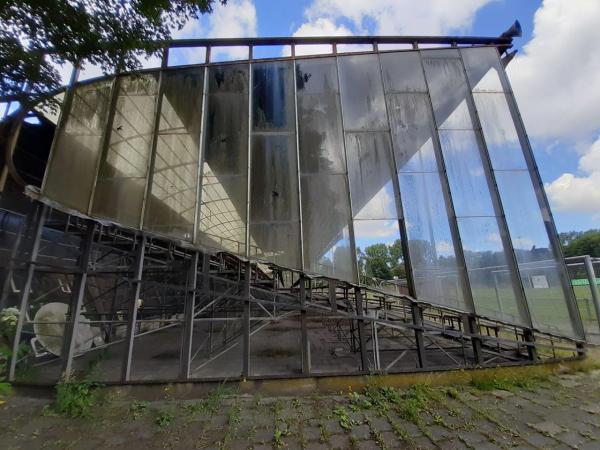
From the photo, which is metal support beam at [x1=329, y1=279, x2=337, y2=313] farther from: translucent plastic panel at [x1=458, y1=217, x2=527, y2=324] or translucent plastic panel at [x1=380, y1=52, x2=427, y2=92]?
translucent plastic panel at [x1=380, y1=52, x2=427, y2=92]

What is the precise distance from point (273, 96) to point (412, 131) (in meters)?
3.52

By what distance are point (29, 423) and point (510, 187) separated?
996cm

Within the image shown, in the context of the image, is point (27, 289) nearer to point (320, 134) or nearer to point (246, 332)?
point (246, 332)

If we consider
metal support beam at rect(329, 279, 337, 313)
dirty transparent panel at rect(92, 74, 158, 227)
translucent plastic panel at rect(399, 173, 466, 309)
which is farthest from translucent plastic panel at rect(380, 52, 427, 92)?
dirty transparent panel at rect(92, 74, 158, 227)

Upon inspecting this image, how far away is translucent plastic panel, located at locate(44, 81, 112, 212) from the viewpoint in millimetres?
5523

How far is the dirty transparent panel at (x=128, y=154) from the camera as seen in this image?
18.9 feet

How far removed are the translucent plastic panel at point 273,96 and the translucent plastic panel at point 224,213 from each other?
1.55 meters

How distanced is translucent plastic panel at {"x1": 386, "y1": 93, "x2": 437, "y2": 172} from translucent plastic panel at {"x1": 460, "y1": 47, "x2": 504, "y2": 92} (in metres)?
1.60

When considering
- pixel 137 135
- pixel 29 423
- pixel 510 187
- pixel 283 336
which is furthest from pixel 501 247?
pixel 29 423

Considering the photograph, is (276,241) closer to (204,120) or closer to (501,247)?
(204,120)

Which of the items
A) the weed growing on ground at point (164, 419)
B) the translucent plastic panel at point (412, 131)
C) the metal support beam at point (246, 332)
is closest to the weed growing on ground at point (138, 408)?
the weed growing on ground at point (164, 419)

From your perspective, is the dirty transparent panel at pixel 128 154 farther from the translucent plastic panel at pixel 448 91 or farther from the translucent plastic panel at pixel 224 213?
the translucent plastic panel at pixel 448 91

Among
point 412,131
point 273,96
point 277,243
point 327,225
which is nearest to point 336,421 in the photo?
point 277,243

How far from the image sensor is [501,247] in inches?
240
